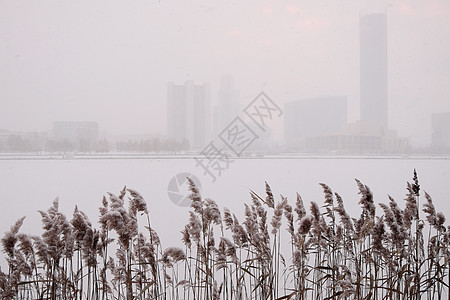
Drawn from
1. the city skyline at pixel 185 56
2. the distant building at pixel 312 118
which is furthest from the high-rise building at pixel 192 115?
the city skyline at pixel 185 56

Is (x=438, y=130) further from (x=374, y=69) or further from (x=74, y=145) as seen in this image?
(x=74, y=145)

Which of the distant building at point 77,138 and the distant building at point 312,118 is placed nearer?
the distant building at point 77,138

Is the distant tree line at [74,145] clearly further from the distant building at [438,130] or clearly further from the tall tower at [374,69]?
the tall tower at [374,69]

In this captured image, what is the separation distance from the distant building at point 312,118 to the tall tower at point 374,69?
9.02 ft

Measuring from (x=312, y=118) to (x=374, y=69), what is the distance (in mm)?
7994

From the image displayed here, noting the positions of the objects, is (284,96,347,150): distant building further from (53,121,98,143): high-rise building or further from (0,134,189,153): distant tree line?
(53,121,98,143): high-rise building

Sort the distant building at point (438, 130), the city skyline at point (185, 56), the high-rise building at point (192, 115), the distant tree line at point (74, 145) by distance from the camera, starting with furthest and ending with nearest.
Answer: the city skyline at point (185, 56) → the distant tree line at point (74, 145) → the distant building at point (438, 130) → the high-rise building at point (192, 115)

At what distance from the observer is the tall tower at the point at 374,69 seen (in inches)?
1293

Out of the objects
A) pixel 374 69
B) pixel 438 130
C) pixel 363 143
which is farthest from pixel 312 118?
pixel 438 130

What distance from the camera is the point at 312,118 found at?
3597cm

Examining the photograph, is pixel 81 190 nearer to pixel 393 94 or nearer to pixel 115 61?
pixel 115 61

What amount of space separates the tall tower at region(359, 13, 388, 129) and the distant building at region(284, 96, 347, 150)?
2748mm

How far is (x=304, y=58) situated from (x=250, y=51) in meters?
6.54

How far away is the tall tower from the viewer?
3284 cm
